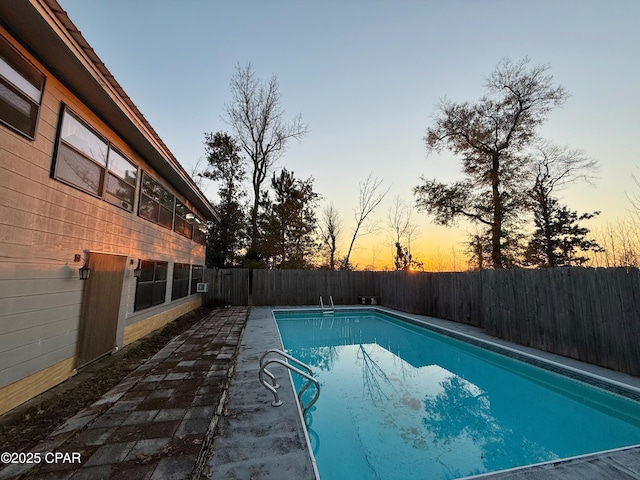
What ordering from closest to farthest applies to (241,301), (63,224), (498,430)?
(498,430) → (63,224) → (241,301)

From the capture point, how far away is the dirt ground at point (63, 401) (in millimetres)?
2496

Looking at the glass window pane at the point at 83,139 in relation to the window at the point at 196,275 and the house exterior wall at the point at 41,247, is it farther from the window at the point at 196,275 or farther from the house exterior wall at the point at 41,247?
the window at the point at 196,275

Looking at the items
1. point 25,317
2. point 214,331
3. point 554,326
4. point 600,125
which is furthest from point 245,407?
point 600,125

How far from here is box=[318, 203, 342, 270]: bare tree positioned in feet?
60.2

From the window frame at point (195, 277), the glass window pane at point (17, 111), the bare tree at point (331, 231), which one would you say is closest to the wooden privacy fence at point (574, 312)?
the glass window pane at point (17, 111)

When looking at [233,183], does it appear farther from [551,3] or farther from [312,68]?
[551,3]

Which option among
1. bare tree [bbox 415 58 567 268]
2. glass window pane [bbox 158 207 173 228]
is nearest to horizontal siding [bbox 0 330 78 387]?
glass window pane [bbox 158 207 173 228]

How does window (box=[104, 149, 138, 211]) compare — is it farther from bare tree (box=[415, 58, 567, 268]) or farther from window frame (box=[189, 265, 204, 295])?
bare tree (box=[415, 58, 567, 268])

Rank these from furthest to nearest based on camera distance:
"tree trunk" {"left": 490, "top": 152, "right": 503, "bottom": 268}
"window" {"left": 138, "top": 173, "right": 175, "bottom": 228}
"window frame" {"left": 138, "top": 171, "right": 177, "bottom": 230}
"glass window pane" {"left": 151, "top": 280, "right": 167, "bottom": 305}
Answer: "tree trunk" {"left": 490, "top": 152, "right": 503, "bottom": 268} < "glass window pane" {"left": 151, "top": 280, "right": 167, "bottom": 305} < "window" {"left": 138, "top": 173, "right": 175, "bottom": 228} < "window frame" {"left": 138, "top": 171, "right": 177, "bottom": 230}

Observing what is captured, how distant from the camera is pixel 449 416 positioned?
3.74 meters

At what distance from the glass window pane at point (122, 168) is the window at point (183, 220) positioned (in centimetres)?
284

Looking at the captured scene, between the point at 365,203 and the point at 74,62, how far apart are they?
1622cm

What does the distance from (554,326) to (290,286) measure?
9693 mm

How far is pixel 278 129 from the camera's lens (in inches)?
677
